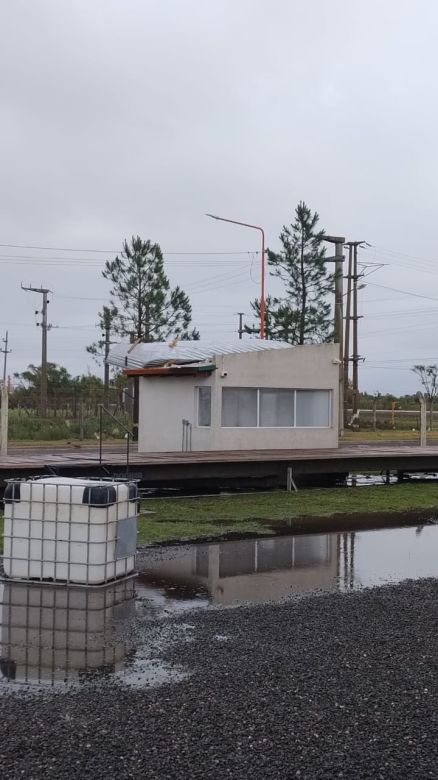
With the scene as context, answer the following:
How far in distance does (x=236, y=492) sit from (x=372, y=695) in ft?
46.8

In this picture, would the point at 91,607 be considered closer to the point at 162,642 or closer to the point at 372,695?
the point at 162,642

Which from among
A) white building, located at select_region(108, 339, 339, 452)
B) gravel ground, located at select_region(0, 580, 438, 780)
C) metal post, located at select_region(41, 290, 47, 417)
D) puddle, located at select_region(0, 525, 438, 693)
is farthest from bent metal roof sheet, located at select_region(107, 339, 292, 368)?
metal post, located at select_region(41, 290, 47, 417)

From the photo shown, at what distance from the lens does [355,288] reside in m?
44.8

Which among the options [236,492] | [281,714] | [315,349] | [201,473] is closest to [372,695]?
[281,714]

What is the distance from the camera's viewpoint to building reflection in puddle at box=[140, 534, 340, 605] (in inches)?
370

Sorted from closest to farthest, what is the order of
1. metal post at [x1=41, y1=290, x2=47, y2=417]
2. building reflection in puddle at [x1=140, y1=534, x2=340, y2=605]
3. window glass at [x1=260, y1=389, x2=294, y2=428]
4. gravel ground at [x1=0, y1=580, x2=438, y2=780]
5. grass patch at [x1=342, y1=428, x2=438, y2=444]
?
gravel ground at [x1=0, y1=580, x2=438, y2=780] → building reflection in puddle at [x1=140, y1=534, x2=340, y2=605] → window glass at [x1=260, y1=389, x2=294, y2=428] → grass patch at [x1=342, y1=428, x2=438, y2=444] → metal post at [x1=41, y1=290, x2=47, y2=417]

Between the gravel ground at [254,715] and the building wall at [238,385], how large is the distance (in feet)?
46.9

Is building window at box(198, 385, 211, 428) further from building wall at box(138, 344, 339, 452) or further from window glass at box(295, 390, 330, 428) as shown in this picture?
window glass at box(295, 390, 330, 428)

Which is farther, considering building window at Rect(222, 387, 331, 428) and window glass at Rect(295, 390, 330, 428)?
window glass at Rect(295, 390, 330, 428)

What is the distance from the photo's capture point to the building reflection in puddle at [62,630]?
6250 millimetres

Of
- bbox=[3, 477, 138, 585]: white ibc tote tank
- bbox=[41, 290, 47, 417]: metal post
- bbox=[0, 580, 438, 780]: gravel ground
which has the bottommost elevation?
bbox=[0, 580, 438, 780]: gravel ground

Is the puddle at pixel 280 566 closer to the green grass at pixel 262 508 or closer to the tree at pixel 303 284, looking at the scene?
the green grass at pixel 262 508

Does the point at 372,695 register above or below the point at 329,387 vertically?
below

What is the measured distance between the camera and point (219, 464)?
18.5 meters
